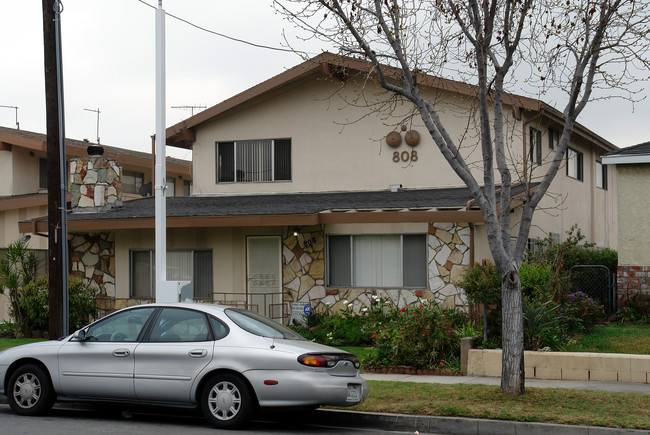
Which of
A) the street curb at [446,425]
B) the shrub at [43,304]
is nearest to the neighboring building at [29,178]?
the shrub at [43,304]

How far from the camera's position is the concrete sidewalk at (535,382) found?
1208 cm

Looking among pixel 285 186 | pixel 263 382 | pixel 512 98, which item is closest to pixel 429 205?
pixel 512 98

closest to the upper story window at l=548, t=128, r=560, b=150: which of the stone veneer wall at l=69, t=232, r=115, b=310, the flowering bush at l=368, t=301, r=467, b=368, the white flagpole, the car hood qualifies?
the flowering bush at l=368, t=301, r=467, b=368

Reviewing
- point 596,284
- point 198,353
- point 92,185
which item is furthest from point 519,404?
point 92,185

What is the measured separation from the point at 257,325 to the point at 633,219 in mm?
11436

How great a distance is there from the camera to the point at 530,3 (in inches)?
423

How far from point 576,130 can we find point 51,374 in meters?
16.6

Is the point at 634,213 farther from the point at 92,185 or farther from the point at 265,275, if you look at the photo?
the point at 92,185

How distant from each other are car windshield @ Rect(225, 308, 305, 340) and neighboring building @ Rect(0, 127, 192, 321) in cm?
1210

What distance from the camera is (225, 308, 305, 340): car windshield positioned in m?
10.2

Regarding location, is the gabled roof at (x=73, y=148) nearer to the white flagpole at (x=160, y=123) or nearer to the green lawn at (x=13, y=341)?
the green lawn at (x=13, y=341)

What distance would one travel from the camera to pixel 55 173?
1508 cm

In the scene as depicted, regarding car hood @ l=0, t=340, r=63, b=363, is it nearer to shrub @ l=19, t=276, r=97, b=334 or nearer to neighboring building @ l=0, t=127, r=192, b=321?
shrub @ l=19, t=276, r=97, b=334

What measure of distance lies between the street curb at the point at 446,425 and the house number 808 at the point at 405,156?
1068 cm
